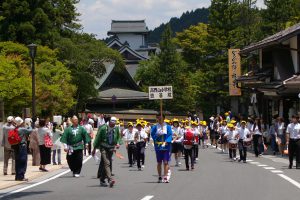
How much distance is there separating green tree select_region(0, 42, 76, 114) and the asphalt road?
11664mm

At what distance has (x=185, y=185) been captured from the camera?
51.2ft

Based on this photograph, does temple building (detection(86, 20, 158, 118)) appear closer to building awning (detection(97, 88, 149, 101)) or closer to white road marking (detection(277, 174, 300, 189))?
building awning (detection(97, 88, 149, 101))

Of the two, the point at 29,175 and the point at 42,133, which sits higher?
the point at 42,133

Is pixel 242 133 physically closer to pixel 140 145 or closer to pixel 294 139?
pixel 294 139

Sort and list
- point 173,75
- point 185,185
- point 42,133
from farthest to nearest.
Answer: point 173,75, point 42,133, point 185,185

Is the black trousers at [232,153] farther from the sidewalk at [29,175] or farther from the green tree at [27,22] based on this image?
the green tree at [27,22]

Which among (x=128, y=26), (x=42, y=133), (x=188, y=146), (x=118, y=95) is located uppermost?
(x=128, y=26)

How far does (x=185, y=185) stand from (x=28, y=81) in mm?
19729

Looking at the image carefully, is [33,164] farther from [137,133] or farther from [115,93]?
[115,93]

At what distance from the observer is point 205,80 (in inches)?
2056

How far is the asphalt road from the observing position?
44.0ft

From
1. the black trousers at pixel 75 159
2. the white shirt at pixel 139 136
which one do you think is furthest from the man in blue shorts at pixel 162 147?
the white shirt at pixel 139 136

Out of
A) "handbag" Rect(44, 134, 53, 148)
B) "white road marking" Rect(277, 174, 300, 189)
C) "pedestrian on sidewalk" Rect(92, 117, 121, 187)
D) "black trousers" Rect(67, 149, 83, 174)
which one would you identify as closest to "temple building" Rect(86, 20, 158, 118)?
"handbag" Rect(44, 134, 53, 148)

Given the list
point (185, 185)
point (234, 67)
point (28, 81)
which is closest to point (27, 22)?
point (28, 81)
